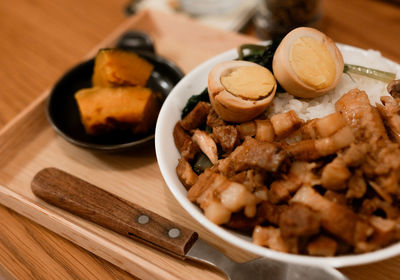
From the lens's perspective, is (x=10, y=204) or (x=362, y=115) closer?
(x=362, y=115)

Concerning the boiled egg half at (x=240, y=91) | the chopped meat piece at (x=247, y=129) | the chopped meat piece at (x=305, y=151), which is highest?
the boiled egg half at (x=240, y=91)

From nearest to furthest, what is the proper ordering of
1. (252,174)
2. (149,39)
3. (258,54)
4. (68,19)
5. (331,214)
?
1. (331,214)
2. (252,174)
3. (258,54)
4. (149,39)
5. (68,19)

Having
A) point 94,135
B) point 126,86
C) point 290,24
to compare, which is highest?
point 126,86

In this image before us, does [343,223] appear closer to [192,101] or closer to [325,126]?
[325,126]

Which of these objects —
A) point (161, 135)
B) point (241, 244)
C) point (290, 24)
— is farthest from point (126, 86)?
point (290, 24)

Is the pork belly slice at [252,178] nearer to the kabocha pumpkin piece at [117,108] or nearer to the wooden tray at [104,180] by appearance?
the wooden tray at [104,180]

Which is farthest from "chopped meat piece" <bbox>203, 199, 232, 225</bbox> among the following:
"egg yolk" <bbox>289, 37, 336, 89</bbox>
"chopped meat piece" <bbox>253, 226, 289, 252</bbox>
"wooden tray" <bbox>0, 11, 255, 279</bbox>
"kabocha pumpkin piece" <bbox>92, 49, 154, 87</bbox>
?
"kabocha pumpkin piece" <bbox>92, 49, 154, 87</bbox>

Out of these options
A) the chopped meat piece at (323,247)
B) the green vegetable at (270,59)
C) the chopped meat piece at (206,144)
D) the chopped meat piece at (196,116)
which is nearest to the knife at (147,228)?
the chopped meat piece at (323,247)

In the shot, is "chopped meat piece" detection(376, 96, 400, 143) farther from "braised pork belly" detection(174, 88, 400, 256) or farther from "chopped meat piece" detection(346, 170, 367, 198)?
"chopped meat piece" detection(346, 170, 367, 198)

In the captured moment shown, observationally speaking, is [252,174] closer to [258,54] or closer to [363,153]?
[363,153]
